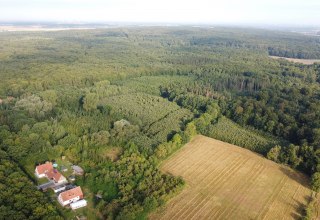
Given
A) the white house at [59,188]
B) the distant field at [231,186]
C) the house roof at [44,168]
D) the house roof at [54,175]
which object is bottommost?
the distant field at [231,186]

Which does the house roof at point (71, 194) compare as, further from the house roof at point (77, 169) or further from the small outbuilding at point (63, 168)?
the small outbuilding at point (63, 168)

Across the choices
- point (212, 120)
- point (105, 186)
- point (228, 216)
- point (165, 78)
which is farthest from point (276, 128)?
point (165, 78)

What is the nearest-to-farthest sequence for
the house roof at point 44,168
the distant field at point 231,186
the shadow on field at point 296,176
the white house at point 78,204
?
the white house at point 78,204, the distant field at point 231,186, the house roof at point 44,168, the shadow on field at point 296,176

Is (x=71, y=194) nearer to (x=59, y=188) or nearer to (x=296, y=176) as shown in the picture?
(x=59, y=188)

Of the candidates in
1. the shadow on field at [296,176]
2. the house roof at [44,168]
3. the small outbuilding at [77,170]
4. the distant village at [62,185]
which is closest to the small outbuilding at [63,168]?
the distant village at [62,185]

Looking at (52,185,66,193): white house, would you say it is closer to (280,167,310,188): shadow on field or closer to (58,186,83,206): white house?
(58,186,83,206): white house

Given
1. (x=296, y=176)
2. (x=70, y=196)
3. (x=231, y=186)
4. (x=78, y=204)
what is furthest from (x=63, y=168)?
(x=296, y=176)

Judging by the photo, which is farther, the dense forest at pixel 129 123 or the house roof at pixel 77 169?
the house roof at pixel 77 169
